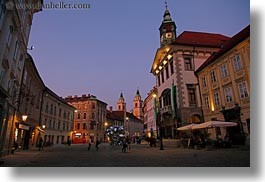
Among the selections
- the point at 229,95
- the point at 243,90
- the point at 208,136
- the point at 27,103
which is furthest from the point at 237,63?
the point at 27,103

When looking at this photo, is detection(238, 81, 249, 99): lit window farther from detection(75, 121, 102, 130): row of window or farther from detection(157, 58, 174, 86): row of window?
detection(75, 121, 102, 130): row of window

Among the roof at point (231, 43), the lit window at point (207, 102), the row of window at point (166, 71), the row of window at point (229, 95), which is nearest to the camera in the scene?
the roof at point (231, 43)

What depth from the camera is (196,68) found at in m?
16.6

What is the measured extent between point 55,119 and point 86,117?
→ 15.2m

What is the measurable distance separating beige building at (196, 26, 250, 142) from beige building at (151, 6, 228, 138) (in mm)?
971

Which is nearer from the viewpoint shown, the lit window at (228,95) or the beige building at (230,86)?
the beige building at (230,86)

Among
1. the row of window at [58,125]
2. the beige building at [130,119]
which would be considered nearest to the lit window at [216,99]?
the row of window at [58,125]

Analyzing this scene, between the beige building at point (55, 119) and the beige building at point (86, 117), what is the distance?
799 cm

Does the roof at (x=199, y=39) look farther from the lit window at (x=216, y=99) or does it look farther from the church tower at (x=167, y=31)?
the lit window at (x=216, y=99)

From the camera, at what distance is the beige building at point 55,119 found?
21.0 metres

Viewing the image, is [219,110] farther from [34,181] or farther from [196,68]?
[34,181]

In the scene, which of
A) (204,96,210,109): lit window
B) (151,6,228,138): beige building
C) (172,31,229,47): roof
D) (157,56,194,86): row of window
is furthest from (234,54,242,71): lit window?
(172,31,229,47): roof

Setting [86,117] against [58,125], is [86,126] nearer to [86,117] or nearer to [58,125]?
[86,117]

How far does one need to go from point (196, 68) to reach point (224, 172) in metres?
13.1
